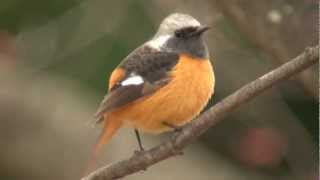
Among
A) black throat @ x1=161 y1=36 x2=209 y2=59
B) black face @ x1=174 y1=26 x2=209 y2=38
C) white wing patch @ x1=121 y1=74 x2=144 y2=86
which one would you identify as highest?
black face @ x1=174 y1=26 x2=209 y2=38

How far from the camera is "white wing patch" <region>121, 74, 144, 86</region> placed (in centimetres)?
481

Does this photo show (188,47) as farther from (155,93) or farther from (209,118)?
(209,118)

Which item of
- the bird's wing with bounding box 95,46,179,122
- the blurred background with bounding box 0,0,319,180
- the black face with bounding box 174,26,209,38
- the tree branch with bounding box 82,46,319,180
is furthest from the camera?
the blurred background with bounding box 0,0,319,180

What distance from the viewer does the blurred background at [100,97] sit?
666cm

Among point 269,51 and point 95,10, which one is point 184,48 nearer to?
point 269,51

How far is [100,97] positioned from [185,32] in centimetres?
417

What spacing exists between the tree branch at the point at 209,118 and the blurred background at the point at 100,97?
2089 mm

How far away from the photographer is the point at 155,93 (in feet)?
16.0

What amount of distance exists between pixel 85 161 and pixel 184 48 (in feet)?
12.1

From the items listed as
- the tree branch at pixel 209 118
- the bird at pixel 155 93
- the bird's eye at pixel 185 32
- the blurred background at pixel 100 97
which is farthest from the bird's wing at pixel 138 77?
the blurred background at pixel 100 97

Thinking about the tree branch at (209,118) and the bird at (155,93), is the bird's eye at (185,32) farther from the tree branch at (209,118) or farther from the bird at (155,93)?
the tree branch at (209,118)

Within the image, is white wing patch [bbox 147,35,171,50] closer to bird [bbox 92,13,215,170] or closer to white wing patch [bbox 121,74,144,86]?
bird [bbox 92,13,215,170]

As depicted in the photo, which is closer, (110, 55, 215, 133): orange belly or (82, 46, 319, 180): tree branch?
(82, 46, 319, 180): tree branch

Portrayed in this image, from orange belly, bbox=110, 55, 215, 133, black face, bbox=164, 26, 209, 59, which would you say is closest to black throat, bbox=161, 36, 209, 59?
black face, bbox=164, 26, 209, 59
